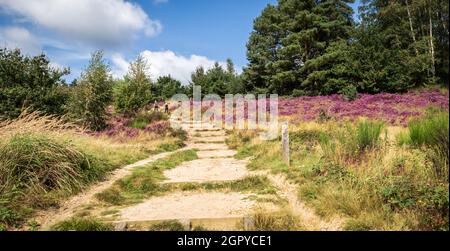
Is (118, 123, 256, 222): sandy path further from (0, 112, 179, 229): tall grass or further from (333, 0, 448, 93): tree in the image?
(333, 0, 448, 93): tree

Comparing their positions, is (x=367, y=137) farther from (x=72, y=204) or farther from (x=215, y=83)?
(x=215, y=83)

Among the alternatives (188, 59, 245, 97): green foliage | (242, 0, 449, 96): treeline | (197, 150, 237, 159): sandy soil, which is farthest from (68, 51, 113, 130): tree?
(188, 59, 245, 97): green foliage

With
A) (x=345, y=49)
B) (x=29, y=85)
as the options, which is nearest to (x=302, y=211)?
(x=29, y=85)

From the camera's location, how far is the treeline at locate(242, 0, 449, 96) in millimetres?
24406

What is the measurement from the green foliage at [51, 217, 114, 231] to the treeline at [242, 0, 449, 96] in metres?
20.6

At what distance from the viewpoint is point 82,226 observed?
434 cm

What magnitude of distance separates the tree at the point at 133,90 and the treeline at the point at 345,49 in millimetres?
13347

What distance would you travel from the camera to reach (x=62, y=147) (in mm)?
6500

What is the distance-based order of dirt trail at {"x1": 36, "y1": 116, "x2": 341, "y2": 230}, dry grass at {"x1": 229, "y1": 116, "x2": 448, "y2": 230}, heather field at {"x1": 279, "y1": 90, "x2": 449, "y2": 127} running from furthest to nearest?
heather field at {"x1": 279, "y1": 90, "x2": 449, "y2": 127}
dirt trail at {"x1": 36, "y1": 116, "x2": 341, "y2": 230}
dry grass at {"x1": 229, "y1": 116, "x2": 448, "y2": 230}

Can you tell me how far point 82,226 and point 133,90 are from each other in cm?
1558

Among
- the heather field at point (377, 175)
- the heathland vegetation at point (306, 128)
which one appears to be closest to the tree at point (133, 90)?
the heathland vegetation at point (306, 128)

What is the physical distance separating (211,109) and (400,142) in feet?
51.5
